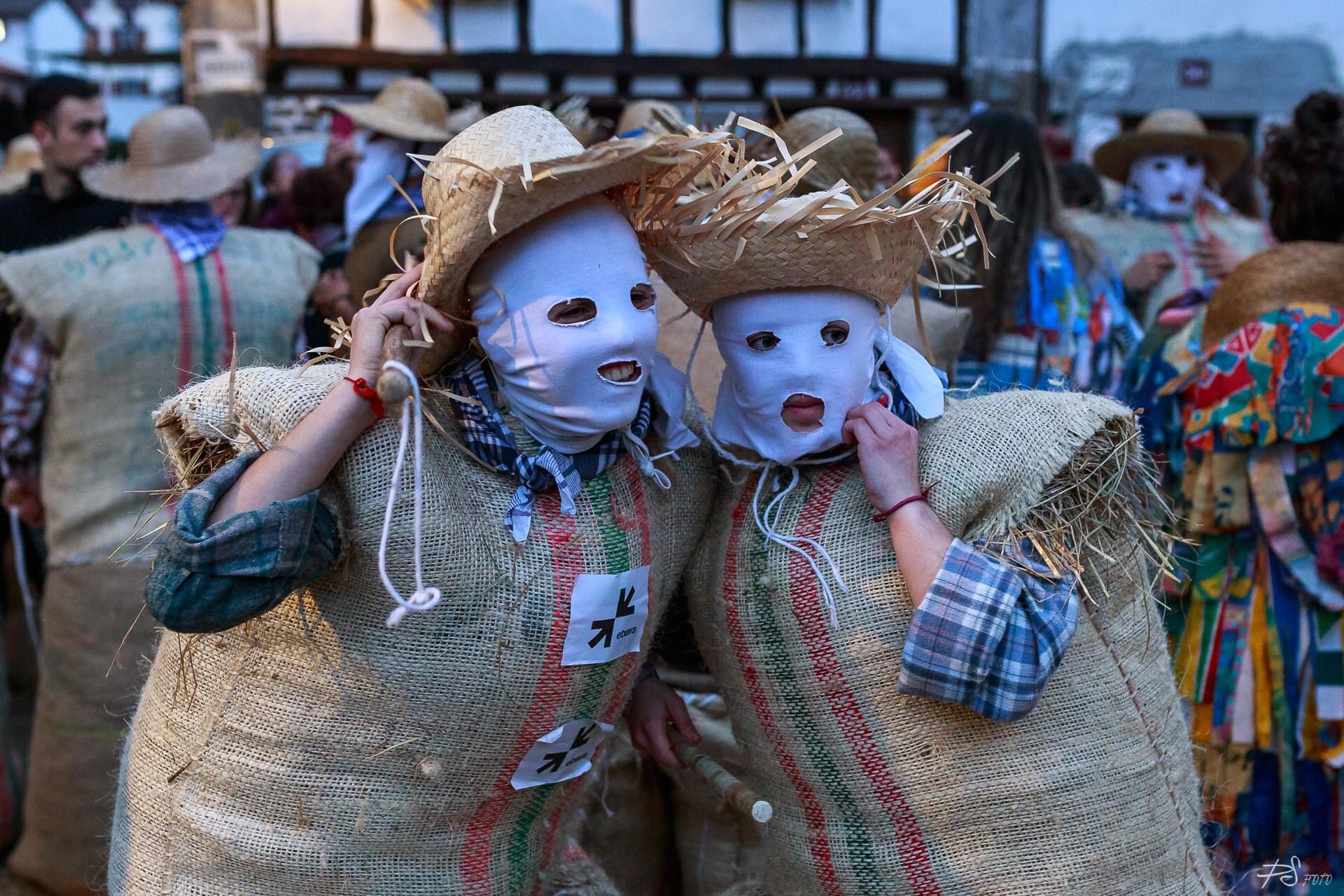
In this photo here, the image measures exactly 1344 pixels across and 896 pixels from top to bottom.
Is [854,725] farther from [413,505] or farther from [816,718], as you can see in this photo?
[413,505]

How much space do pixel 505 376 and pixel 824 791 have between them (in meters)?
0.95

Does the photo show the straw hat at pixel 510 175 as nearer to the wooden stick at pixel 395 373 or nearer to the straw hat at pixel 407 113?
the wooden stick at pixel 395 373

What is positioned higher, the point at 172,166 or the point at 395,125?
the point at 395,125

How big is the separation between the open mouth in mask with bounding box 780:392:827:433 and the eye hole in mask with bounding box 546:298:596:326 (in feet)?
1.34

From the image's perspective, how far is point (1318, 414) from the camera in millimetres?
3537

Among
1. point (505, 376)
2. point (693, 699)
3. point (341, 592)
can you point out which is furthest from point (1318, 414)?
point (341, 592)

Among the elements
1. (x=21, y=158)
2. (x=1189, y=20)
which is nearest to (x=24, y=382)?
(x=21, y=158)

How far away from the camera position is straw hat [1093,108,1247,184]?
6203 millimetres

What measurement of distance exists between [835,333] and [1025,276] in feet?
7.63

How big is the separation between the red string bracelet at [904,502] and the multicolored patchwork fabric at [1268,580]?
1.64 m

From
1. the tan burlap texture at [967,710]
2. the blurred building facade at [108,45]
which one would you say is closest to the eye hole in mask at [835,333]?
the tan burlap texture at [967,710]

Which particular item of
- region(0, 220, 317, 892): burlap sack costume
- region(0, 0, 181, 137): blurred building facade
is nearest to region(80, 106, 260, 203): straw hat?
region(0, 220, 317, 892): burlap sack costume

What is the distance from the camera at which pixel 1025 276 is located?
453 centimetres

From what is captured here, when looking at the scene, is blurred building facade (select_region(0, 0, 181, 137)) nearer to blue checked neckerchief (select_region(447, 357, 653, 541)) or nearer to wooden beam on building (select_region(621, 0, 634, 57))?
wooden beam on building (select_region(621, 0, 634, 57))
